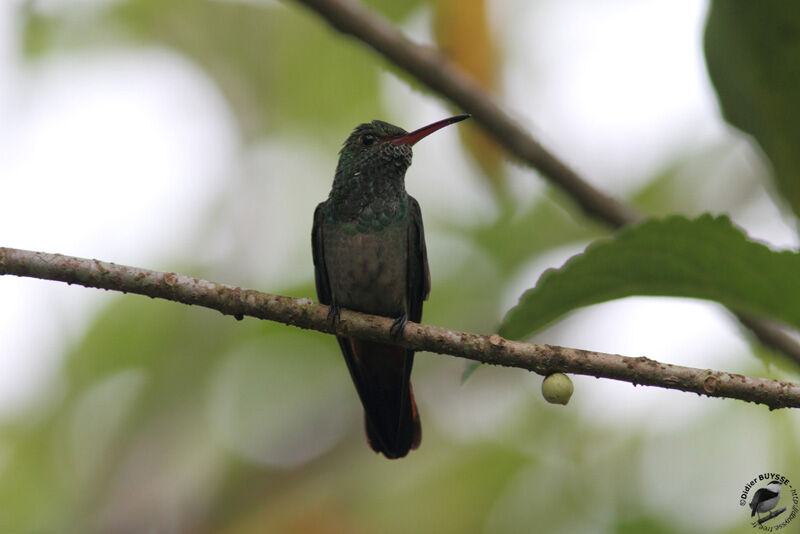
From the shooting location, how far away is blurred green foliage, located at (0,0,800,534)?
190 inches

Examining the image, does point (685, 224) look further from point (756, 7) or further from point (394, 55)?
point (394, 55)

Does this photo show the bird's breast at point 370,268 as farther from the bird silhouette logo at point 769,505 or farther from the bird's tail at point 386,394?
the bird silhouette logo at point 769,505

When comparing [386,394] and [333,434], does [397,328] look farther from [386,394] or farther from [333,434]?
[333,434]

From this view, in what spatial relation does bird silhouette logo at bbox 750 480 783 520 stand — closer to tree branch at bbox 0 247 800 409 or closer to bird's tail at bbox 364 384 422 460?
tree branch at bbox 0 247 800 409

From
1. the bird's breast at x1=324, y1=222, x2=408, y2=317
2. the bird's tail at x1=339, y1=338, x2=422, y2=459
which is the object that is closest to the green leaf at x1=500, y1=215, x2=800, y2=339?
the bird's tail at x1=339, y1=338, x2=422, y2=459

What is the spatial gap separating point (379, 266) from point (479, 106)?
3.64ft

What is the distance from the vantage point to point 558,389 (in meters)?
2.48

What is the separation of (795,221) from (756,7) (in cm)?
64

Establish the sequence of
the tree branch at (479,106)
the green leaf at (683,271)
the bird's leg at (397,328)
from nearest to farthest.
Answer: the green leaf at (683,271)
the bird's leg at (397,328)
the tree branch at (479,106)

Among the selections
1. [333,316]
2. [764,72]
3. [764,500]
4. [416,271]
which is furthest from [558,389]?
[416,271]

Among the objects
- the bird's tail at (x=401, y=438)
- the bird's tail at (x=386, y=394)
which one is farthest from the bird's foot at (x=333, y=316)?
the bird's tail at (x=401, y=438)

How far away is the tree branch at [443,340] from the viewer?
7.91ft

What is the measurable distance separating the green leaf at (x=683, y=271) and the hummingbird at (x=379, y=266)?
190 cm

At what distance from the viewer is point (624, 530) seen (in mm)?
4508
